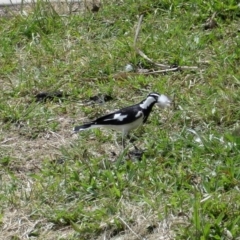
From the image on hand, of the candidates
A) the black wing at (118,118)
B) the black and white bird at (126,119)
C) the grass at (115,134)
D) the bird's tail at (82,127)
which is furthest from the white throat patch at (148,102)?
the bird's tail at (82,127)

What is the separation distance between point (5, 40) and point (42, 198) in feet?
9.37

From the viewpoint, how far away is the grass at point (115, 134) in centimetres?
493

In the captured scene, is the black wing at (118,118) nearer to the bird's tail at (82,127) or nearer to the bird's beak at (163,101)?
the bird's tail at (82,127)

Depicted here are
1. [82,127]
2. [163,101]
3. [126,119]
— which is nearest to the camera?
[126,119]

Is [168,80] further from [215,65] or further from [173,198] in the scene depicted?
[173,198]

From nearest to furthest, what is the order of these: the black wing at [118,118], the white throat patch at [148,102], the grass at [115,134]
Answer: the grass at [115,134] < the black wing at [118,118] < the white throat patch at [148,102]

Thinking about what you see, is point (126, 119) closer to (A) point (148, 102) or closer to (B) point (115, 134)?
(A) point (148, 102)

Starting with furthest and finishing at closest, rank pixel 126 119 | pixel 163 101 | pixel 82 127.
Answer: pixel 163 101 → pixel 82 127 → pixel 126 119

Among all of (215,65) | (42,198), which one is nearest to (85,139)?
(42,198)

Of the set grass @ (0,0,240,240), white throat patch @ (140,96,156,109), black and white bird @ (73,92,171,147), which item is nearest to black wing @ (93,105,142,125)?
black and white bird @ (73,92,171,147)

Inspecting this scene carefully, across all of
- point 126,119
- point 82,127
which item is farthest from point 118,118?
point 82,127

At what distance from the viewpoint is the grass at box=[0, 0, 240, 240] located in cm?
493

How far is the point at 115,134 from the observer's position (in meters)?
6.06

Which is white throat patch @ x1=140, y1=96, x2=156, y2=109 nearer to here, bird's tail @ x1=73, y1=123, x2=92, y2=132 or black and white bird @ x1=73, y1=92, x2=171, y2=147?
black and white bird @ x1=73, y1=92, x2=171, y2=147
